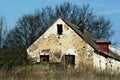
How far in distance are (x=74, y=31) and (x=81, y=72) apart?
91.2ft

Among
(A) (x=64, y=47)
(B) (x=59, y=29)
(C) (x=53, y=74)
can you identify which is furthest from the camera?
(B) (x=59, y=29)

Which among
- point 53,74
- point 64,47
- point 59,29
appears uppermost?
point 59,29

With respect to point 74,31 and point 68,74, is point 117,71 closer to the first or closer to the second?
point 68,74

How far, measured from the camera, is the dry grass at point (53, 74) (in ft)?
46.6

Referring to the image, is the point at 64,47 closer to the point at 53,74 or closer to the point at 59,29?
the point at 59,29

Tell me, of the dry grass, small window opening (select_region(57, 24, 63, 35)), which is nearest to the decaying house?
small window opening (select_region(57, 24, 63, 35))

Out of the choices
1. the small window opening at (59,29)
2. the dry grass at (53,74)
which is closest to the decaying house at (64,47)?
the small window opening at (59,29)

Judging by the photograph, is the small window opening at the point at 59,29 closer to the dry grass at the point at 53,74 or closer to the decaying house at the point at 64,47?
the decaying house at the point at 64,47

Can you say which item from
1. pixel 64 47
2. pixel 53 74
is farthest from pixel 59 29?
pixel 53 74

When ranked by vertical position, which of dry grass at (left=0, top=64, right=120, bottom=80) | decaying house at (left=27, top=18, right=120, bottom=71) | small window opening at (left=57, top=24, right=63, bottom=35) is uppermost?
small window opening at (left=57, top=24, right=63, bottom=35)

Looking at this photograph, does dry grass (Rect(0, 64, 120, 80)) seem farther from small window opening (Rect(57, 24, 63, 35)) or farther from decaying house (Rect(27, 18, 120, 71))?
small window opening (Rect(57, 24, 63, 35))

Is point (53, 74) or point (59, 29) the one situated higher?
point (59, 29)

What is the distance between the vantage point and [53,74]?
1474 cm

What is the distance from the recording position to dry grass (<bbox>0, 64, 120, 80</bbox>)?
46.6ft
